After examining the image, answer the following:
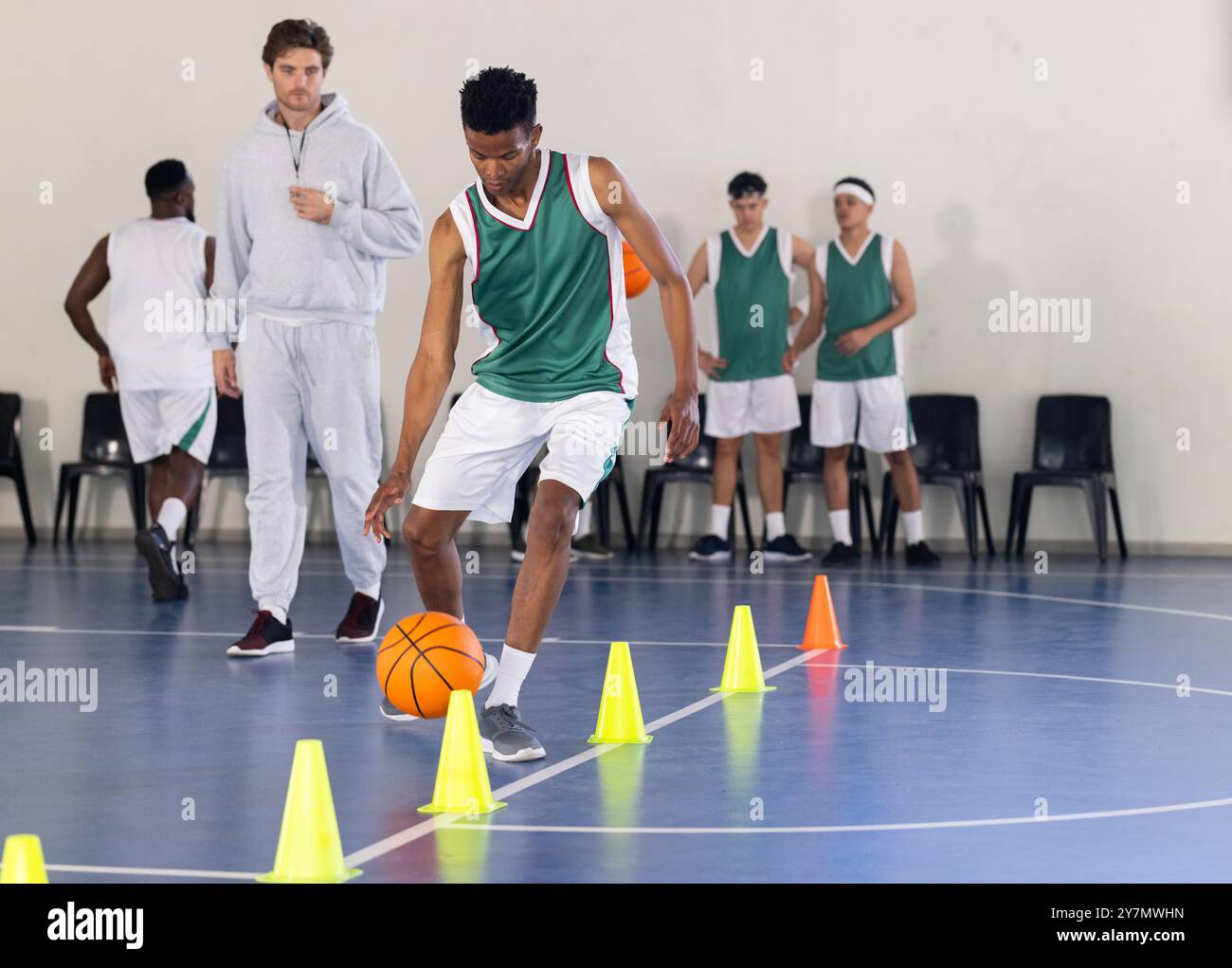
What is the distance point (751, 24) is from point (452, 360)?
7.51 meters

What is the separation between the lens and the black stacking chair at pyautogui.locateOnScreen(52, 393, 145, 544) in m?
12.3

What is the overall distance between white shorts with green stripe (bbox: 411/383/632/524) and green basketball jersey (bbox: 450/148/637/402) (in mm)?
40

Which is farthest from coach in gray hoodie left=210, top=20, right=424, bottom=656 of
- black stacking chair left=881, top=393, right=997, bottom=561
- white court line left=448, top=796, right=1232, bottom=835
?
black stacking chair left=881, top=393, right=997, bottom=561

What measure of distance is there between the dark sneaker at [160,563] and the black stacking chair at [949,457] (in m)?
4.83

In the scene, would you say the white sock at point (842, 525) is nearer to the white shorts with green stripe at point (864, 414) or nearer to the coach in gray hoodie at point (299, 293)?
the white shorts with green stripe at point (864, 414)

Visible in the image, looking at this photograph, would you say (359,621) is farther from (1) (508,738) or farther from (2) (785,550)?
(2) (785,550)

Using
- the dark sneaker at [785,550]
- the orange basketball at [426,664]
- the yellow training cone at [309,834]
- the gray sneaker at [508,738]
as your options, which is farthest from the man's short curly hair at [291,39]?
the dark sneaker at [785,550]

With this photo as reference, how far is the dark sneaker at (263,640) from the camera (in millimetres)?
6586

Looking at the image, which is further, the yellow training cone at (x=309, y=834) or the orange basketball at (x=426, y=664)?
the orange basketball at (x=426, y=664)

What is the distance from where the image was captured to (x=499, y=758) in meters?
4.58

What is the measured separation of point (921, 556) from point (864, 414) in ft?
3.20

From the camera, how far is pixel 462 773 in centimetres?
396

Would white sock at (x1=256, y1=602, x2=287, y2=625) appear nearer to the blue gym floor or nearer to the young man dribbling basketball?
the blue gym floor

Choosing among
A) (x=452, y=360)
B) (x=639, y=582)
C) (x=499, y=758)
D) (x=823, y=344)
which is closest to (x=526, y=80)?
(x=452, y=360)
